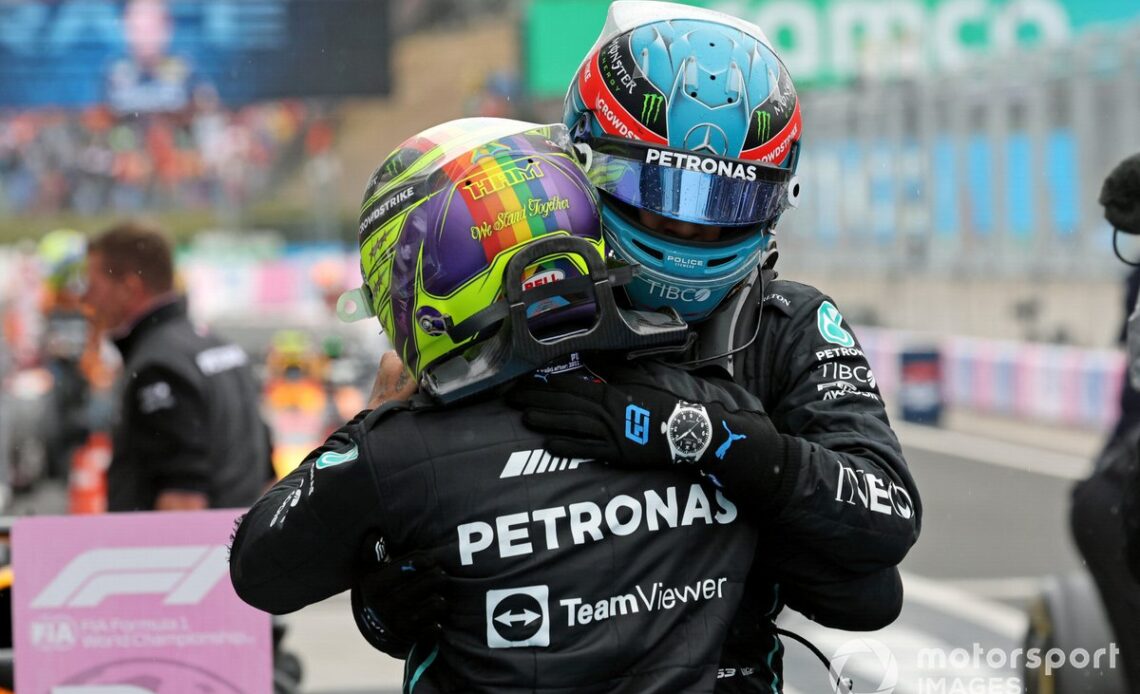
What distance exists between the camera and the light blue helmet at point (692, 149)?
2.04m

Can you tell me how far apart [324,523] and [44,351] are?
1065cm

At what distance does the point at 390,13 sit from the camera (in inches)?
306

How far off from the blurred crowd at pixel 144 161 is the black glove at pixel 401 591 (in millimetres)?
19052

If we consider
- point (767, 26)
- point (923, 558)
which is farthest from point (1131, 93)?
point (923, 558)

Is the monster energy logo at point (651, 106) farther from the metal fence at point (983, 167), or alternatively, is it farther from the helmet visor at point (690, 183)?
the metal fence at point (983, 167)

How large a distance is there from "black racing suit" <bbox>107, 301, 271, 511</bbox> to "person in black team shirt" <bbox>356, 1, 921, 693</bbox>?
256cm

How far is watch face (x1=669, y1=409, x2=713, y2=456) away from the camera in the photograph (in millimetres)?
1816

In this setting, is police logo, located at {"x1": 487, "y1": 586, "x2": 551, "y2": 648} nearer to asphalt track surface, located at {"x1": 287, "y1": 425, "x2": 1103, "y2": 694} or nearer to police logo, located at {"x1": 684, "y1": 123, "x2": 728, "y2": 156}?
police logo, located at {"x1": 684, "y1": 123, "x2": 728, "y2": 156}

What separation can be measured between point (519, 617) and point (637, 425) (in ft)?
0.88

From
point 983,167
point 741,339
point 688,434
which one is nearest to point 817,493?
point 688,434

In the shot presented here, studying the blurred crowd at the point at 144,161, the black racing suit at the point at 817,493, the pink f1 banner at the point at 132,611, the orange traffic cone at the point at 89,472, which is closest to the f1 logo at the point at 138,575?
the pink f1 banner at the point at 132,611

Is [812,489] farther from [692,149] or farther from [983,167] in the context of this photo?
[983,167]

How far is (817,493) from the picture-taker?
1.85m

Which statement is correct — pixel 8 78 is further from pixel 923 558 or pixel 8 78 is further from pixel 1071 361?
Answer: pixel 1071 361
